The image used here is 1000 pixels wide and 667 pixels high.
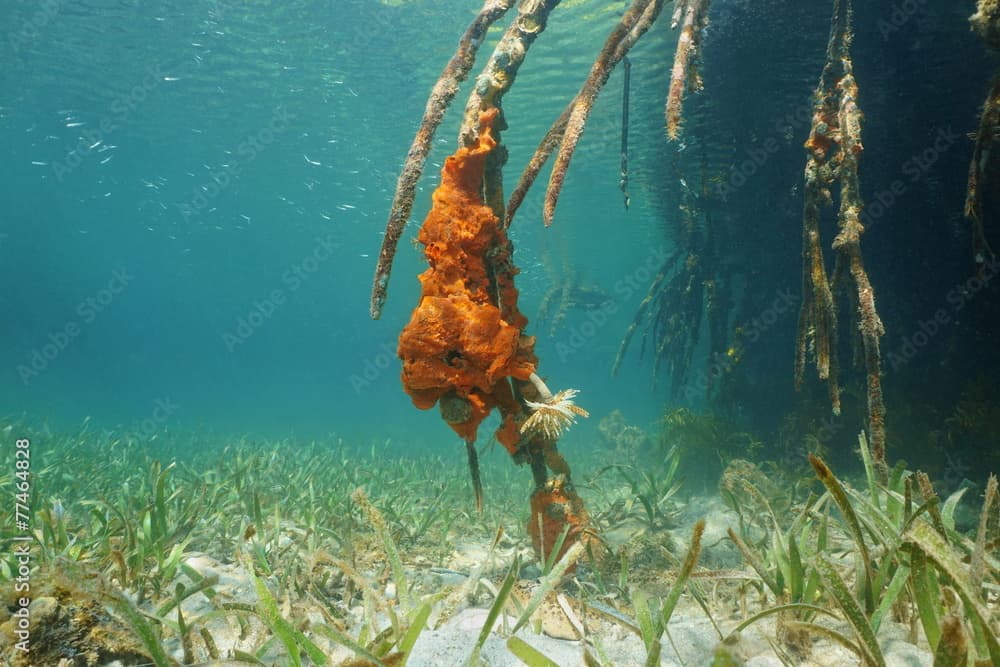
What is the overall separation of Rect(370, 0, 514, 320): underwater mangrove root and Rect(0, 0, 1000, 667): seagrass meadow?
0.09 feet

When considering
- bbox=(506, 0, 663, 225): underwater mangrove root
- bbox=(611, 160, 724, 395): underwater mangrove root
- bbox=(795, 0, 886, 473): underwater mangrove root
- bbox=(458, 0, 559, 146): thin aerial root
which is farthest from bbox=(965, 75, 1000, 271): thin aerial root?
bbox=(611, 160, 724, 395): underwater mangrove root

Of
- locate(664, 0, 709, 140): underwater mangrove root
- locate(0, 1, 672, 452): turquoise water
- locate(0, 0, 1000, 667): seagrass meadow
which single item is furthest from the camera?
locate(0, 1, 672, 452): turquoise water

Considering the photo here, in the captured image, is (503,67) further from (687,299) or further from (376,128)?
(376,128)

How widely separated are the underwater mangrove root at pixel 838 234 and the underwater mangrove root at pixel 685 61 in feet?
2.58

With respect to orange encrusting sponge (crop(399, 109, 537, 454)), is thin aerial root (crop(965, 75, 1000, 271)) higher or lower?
higher

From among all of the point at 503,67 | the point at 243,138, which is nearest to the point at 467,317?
the point at 503,67

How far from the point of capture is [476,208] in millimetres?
2916

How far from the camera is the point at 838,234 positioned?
9.50 ft

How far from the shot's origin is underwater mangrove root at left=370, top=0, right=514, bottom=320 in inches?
111

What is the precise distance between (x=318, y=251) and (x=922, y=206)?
54703 mm

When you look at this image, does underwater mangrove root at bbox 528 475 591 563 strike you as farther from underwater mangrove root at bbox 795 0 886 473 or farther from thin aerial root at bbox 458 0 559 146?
thin aerial root at bbox 458 0 559 146

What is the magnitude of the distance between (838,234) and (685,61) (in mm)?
1333

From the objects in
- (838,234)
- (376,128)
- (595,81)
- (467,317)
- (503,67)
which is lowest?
(376,128)

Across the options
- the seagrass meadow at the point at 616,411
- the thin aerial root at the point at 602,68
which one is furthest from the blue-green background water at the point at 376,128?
the thin aerial root at the point at 602,68
